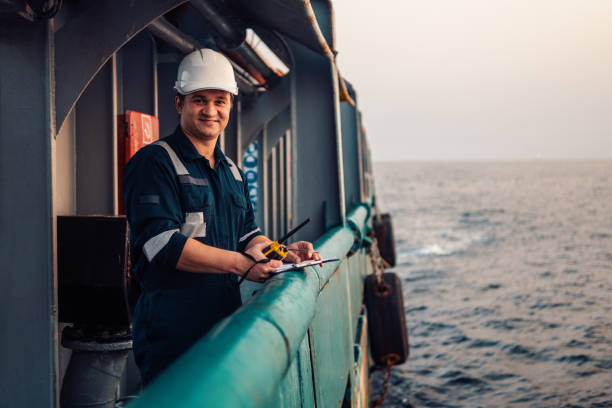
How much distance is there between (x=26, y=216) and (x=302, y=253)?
1.56 m

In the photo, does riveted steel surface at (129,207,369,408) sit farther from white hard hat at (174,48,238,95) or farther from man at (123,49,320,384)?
white hard hat at (174,48,238,95)

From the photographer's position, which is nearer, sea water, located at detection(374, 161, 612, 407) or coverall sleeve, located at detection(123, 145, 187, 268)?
coverall sleeve, located at detection(123, 145, 187, 268)

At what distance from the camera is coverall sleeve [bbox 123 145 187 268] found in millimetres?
2074

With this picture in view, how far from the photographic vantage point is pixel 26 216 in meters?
3.09

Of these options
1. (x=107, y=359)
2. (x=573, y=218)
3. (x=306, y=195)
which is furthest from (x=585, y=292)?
(x=573, y=218)

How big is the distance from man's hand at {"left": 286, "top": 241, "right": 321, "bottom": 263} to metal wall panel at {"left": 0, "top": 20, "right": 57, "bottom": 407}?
1406mm

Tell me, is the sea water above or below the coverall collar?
below

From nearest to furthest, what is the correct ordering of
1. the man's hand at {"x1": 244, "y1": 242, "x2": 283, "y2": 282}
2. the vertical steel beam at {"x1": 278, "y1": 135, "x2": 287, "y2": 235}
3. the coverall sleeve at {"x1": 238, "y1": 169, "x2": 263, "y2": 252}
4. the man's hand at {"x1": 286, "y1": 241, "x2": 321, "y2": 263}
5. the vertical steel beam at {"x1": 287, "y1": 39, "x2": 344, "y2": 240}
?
the man's hand at {"x1": 244, "y1": 242, "x2": 283, "y2": 282} < the man's hand at {"x1": 286, "y1": 241, "x2": 321, "y2": 263} < the coverall sleeve at {"x1": 238, "y1": 169, "x2": 263, "y2": 252} < the vertical steel beam at {"x1": 287, "y1": 39, "x2": 344, "y2": 240} < the vertical steel beam at {"x1": 278, "y1": 135, "x2": 287, "y2": 235}

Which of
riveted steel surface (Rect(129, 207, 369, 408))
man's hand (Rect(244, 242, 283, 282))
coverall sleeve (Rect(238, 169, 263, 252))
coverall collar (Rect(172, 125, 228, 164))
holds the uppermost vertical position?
coverall collar (Rect(172, 125, 228, 164))

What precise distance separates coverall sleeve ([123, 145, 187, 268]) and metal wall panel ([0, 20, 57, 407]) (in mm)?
1141

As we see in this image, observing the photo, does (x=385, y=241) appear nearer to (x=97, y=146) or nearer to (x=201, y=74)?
(x=97, y=146)

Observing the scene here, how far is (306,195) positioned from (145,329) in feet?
10.2

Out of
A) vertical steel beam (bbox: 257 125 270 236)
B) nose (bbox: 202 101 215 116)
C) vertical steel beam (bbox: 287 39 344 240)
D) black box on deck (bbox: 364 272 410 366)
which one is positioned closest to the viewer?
nose (bbox: 202 101 215 116)

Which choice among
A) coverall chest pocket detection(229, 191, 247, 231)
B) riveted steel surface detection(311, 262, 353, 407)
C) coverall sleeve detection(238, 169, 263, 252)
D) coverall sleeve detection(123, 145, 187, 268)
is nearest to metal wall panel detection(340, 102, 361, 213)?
riveted steel surface detection(311, 262, 353, 407)
